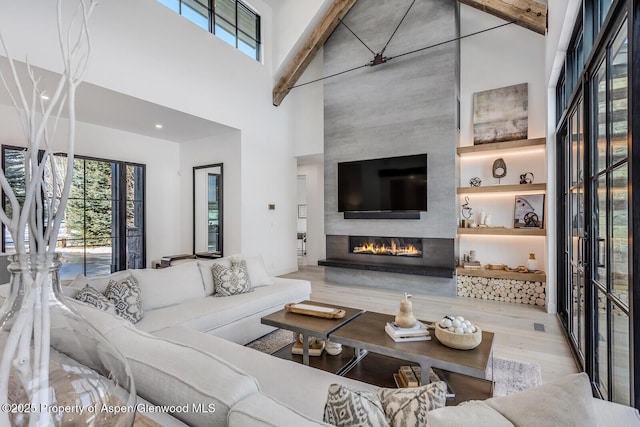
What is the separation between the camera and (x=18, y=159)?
4.33m

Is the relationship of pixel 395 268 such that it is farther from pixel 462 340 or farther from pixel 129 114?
pixel 129 114

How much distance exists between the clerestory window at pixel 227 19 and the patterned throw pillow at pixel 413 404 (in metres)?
5.42

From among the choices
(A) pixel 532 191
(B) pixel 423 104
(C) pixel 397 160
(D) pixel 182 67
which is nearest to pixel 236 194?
(D) pixel 182 67

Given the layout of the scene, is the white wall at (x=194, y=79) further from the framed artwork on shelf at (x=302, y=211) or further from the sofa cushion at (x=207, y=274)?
the framed artwork on shelf at (x=302, y=211)

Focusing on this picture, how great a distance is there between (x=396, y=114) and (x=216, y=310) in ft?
13.5

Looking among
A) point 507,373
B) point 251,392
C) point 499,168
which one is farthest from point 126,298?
point 499,168

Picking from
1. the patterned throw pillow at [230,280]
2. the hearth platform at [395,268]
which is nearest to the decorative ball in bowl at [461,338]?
the patterned throw pillow at [230,280]

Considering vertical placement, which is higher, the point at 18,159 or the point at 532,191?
the point at 18,159

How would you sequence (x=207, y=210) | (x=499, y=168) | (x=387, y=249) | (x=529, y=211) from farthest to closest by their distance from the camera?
(x=207, y=210)
(x=387, y=249)
(x=499, y=168)
(x=529, y=211)

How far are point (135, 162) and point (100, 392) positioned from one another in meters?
5.74

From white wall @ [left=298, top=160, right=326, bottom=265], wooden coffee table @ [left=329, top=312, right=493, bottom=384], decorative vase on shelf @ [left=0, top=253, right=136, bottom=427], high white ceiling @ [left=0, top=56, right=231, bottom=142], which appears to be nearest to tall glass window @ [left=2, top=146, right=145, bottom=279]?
high white ceiling @ [left=0, top=56, right=231, bottom=142]

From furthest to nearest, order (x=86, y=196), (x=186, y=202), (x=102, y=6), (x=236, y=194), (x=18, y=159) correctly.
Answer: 1. (x=186, y=202)
2. (x=236, y=194)
3. (x=86, y=196)
4. (x=18, y=159)
5. (x=102, y=6)

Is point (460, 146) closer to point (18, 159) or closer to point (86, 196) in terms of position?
Result: point (86, 196)

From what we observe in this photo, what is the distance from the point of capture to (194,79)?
188 inches
